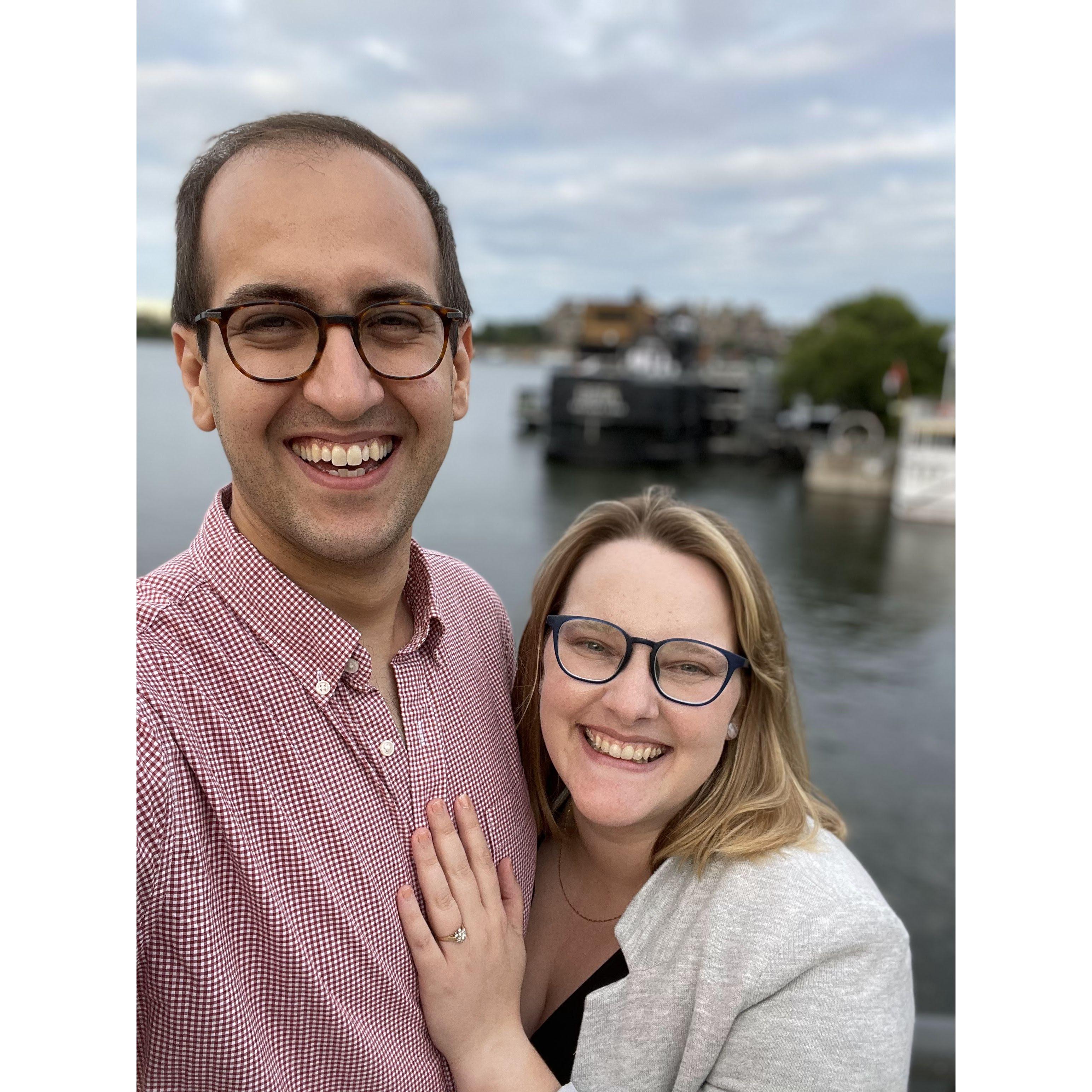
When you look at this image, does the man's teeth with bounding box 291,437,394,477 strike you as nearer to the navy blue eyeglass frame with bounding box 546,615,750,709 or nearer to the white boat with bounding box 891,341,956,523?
the navy blue eyeglass frame with bounding box 546,615,750,709

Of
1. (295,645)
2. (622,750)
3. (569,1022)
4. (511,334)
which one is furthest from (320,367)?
(511,334)

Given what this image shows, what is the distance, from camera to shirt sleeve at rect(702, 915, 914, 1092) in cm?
204

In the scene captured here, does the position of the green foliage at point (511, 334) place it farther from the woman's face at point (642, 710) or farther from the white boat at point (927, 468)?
the woman's face at point (642, 710)

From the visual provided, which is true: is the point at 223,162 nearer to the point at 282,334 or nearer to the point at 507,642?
the point at 282,334

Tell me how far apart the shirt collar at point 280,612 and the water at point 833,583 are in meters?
0.70

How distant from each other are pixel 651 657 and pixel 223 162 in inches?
56.3

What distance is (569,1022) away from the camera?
7.64ft

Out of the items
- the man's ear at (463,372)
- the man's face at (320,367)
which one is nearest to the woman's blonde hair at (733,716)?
the man's ear at (463,372)

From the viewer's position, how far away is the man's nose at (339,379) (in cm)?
179
